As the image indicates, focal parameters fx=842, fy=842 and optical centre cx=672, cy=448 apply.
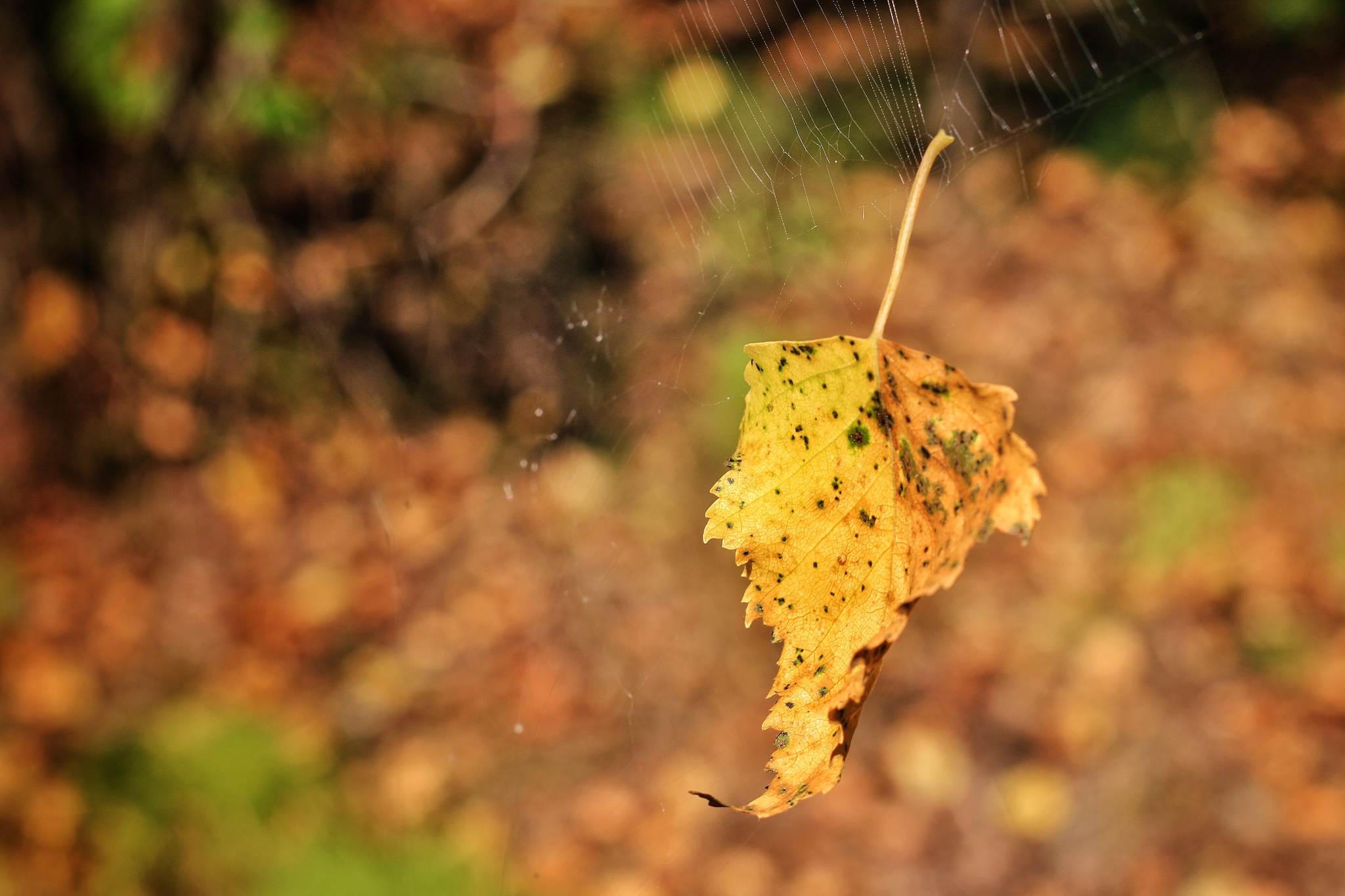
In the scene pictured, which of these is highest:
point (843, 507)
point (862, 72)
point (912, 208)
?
point (912, 208)

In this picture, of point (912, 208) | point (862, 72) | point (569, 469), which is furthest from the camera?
point (862, 72)

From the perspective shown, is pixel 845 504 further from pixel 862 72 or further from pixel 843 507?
pixel 862 72

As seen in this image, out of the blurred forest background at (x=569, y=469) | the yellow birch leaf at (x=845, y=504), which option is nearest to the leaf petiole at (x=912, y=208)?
the yellow birch leaf at (x=845, y=504)

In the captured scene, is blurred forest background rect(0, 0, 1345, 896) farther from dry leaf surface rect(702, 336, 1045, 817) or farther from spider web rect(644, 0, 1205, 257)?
dry leaf surface rect(702, 336, 1045, 817)

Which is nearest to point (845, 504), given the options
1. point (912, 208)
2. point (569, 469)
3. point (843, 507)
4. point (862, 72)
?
point (843, 507)

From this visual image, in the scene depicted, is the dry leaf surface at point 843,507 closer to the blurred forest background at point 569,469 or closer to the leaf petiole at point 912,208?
the leaf petiole at point 912,208

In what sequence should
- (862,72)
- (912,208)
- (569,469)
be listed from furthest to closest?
(862,72) < (569,469) < (912,208)

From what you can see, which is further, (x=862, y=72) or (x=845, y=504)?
(x=862, y=72)

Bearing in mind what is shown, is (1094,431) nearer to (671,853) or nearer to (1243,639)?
(1243,639)

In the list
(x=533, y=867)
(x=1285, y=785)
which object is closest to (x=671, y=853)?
(x=533, y=867)
